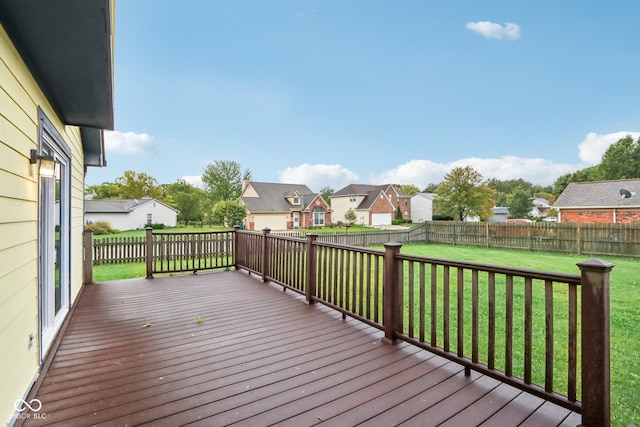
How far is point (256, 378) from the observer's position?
2.33 m

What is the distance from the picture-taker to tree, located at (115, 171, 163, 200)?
135ft

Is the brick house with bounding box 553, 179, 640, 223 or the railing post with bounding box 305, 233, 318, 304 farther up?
the brick house with bounding box 553, 179, 640, 223

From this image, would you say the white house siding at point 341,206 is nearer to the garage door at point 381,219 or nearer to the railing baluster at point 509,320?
the garage door at point 381,219

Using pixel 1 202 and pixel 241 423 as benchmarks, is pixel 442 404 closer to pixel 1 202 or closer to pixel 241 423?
pixel 241 423

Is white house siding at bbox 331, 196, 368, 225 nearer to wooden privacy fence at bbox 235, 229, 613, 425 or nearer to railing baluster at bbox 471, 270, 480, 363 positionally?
wooden privacy fence at bbox 235, 229, 613, 425

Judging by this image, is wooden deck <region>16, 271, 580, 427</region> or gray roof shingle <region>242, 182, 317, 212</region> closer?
wooden deck <region>16, 271, 580, 427</region>

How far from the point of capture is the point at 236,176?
125 feet

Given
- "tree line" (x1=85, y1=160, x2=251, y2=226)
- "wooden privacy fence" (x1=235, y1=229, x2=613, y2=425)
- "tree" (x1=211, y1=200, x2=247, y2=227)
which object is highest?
"tree line" (x1=85, y1=160, x2=251, y2=226)

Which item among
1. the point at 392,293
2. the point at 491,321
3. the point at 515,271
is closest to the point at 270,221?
the point at 392,293

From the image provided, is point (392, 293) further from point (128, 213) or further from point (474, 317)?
point (128, 213)

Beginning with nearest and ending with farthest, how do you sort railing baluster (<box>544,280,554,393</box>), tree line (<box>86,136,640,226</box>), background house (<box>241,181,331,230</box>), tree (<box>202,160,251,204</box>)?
Answer: railing baluster (<box>544,280,554,393</box>) → tree line (<box>86,136,640,226</box>) → background house (<box>241,181,331,230</box>) → tree (<box>202,160,251,204</box>)

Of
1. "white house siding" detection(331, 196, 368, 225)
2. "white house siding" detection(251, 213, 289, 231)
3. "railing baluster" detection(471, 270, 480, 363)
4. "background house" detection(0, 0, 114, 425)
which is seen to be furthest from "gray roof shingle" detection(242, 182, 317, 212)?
"railing baluster" detection(471, 270, 480, 363)

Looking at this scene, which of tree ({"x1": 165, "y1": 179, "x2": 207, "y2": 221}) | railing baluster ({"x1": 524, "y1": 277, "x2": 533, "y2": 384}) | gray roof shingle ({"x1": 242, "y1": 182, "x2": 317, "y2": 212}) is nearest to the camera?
railing baluster ({"x1": 524, "y1": 277, "x2": 533, "y2": 384})

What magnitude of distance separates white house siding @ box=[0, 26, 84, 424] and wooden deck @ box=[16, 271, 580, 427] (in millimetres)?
251
